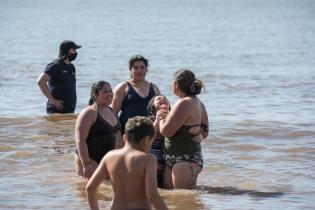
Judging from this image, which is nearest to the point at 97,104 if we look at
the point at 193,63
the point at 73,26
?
the point at 193,63

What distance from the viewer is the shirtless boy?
21.4ft

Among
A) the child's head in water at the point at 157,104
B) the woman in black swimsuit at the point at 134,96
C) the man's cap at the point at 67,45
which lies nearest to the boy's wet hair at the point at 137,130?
the child's head in water at the point at 157,104

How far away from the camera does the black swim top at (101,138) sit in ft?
30.7

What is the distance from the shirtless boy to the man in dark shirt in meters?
6.59

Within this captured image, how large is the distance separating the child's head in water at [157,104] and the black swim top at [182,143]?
33 centimetres

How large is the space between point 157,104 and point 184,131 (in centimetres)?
44

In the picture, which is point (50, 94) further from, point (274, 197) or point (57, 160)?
point (274, 197)

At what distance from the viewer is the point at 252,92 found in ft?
70.5

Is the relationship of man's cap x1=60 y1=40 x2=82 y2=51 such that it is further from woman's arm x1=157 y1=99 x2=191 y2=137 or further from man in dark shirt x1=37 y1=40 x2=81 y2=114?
woman's arm x1=157 y1=99 x2=191 y2=137

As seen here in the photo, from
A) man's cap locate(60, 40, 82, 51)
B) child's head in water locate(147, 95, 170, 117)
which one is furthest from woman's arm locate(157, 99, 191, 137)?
man's cap locate(60, 40, 82, 51)

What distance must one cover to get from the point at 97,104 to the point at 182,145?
3.30 feet

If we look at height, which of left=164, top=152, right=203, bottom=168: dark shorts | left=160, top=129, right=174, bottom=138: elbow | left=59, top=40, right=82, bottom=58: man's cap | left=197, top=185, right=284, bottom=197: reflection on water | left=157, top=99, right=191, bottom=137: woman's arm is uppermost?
left=59, top=40, right=82, bottom=58: man's cap

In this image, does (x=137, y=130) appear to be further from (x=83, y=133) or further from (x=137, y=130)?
(x=83, y=133)

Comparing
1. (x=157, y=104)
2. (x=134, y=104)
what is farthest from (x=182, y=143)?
(x=134, y=104)
